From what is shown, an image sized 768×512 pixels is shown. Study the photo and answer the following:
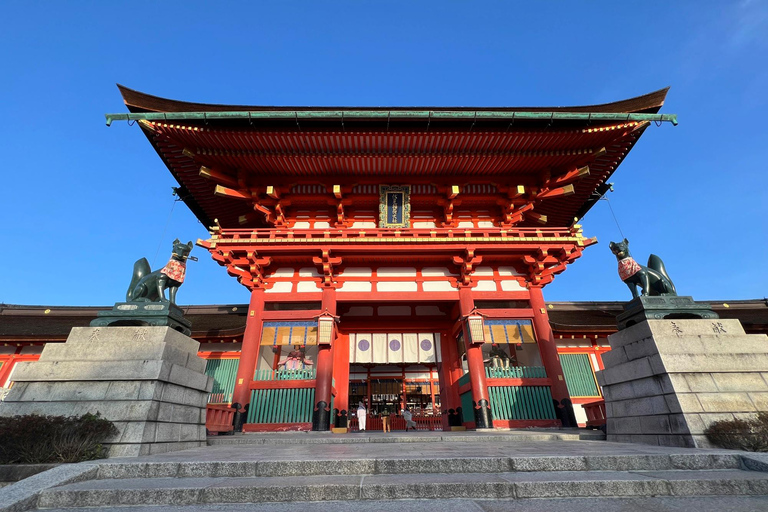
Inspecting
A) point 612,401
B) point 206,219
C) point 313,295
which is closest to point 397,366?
point 313,295

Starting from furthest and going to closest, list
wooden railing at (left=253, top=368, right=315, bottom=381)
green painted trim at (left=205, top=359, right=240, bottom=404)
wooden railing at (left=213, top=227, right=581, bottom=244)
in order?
green painted trim at (left=205, top=359, right=240, bottom=404) → wooden railing at (left=213, top=227, right=581, bottom=244) → wooden railing at (left=253, top=368, right=315, bottom=381)

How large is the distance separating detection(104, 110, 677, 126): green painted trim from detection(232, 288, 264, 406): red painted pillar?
18.6 ft

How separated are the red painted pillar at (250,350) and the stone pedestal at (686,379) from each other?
9417 millimetres

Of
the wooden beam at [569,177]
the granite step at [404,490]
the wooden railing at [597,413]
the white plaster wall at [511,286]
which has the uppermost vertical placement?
the wooden beam at [569,177]

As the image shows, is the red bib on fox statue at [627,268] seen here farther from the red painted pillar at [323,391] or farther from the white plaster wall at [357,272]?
the red painted pillar at [323,391]

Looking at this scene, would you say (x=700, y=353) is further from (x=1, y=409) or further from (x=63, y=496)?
(x=1, y=409)

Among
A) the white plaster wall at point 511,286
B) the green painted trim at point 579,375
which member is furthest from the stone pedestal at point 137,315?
the green painted trim at point 579,375

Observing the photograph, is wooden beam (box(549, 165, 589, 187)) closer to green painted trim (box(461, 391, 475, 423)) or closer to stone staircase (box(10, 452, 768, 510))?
green painted trim (box(461, 391, 475, 423))

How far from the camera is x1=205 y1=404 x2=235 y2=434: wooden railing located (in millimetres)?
8416

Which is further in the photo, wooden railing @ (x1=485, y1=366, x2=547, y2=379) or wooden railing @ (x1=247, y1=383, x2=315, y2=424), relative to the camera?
wooden railing @ (x1=485, y1=366, x2=547, y2=379)

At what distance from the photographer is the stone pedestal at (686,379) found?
5438 millimetres

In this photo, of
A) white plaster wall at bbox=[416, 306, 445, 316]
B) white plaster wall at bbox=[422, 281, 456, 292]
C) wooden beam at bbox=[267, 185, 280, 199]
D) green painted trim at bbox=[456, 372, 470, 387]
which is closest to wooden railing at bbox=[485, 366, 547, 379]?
green painted trim at bbox=[456, 372, 470, 387]

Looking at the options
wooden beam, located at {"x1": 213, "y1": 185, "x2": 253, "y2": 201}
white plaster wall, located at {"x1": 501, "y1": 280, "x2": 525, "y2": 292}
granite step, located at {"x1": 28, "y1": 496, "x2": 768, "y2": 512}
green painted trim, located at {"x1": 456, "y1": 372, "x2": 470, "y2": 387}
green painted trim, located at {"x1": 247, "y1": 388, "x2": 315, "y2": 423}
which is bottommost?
granite step, located at {"x1": 28, "y1": 496, "x2": 768, "y2": 512}

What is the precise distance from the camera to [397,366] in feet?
68.9
